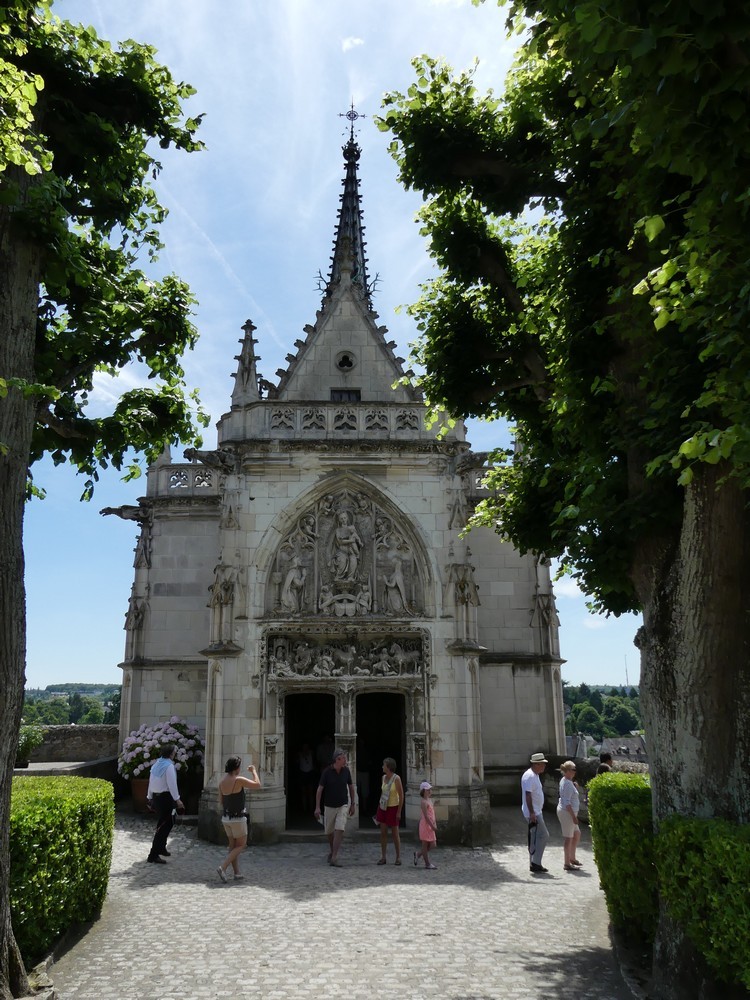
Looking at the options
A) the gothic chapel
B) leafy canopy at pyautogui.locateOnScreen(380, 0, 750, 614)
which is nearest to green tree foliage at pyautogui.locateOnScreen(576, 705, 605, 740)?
the gothic chapel

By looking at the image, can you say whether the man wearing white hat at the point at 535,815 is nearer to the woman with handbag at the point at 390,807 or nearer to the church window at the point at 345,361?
the woman with handbag at the point at 390,807

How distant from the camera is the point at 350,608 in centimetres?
1559

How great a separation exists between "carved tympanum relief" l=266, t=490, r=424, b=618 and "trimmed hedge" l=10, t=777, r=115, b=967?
7026 millimetres

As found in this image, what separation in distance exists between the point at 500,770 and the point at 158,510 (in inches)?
422

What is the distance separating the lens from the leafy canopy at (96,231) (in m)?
7.26

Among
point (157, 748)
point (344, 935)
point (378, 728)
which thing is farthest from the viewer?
point (378, 728)

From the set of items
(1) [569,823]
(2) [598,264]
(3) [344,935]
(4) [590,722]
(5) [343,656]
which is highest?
(2) [598,264]

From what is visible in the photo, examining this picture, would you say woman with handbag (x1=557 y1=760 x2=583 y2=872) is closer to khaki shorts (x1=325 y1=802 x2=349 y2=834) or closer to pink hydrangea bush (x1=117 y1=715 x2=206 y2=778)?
khaki shorts (x1=325 y1=802 x2=349 y2=834)

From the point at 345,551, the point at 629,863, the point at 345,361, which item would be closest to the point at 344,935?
the point at 629,863

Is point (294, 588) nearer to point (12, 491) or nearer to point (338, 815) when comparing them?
point (338, 815)

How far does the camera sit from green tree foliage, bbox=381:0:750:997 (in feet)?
16.5

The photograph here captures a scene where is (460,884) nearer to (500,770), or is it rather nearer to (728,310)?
(500,770)

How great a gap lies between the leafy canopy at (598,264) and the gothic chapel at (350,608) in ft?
16.9

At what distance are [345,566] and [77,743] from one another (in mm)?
12052
